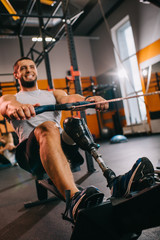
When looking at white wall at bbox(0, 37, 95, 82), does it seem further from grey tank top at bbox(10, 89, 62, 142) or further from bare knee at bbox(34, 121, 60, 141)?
bare knee at bbox(34, 121, 60, 141)

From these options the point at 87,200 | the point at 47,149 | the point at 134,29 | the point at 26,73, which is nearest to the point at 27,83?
the point at 26,73

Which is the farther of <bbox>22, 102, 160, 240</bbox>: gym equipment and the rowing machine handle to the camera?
the rowing machine handle

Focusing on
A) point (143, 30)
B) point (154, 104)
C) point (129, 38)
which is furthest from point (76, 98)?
point (129, 38)

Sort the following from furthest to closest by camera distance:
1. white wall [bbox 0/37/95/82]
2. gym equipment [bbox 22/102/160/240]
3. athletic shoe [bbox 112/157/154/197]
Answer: white wall [bbox 0/37/95/82], athletic shoe [bbox 112/157/154/197], gym equipment [bbox 22/102/160/240]

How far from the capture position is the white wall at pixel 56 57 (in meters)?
7.37

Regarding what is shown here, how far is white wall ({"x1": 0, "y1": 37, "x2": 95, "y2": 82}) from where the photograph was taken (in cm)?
737

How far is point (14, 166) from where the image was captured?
4.35 metres

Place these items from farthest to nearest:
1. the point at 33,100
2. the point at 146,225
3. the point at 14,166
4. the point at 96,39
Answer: the point at 96,39, the point at 14,166, the point at 33,100, the point at 146,225

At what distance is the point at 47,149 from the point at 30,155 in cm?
22

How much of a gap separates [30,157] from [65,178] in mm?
328

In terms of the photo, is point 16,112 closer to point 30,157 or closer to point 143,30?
point 30,157

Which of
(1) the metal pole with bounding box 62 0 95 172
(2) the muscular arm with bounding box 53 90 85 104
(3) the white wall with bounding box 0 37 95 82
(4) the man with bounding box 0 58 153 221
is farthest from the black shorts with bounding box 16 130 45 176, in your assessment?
(3) the white wall with bounding box 0 37 95 82

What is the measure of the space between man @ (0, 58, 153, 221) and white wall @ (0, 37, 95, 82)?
612 cm

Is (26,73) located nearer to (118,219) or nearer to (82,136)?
(82,136)
